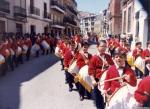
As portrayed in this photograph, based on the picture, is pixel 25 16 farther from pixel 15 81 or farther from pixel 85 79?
pixel 85 79

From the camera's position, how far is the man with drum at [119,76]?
5.47m

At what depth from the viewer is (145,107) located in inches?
179

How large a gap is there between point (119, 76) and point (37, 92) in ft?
15.8

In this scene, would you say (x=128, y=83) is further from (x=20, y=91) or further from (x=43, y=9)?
(x=43, y=9)

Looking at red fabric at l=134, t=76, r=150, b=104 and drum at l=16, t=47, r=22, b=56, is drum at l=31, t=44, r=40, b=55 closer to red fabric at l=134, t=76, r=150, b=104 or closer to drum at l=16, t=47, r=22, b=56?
drum at l=16, t=47, r=22, b=56

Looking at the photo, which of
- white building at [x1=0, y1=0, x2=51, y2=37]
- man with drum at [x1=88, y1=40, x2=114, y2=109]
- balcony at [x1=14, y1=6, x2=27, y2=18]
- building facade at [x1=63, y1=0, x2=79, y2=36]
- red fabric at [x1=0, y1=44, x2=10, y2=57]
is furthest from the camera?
building facade at [x1=63, y1=0, x2=79, y2=36]

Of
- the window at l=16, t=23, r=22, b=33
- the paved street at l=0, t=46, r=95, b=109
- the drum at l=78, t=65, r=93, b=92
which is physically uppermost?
the window at l=16, t=23, r=22, b=33

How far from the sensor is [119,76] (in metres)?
5.61

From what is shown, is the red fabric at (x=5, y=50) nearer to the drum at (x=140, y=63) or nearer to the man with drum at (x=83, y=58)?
the man with drum at (x=83, y=58)

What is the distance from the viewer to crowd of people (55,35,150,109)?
486 centimetres

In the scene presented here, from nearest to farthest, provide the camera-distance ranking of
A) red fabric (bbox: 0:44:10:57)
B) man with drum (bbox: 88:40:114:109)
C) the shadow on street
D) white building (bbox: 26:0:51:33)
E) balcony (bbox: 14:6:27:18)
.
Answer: man with drum (bbox: 88:40:114:109) → the shadow on street → red fabric (bbox: 0:44:10:57) → balcony (bbox: 14:6:27:18) → white building (bbox: 26:0:51:33)

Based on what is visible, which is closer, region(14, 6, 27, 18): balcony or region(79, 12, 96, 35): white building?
region(14, 6, 27, 18): balcony

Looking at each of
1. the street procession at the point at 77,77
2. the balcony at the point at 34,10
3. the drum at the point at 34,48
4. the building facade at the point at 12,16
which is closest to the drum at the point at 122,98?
the street procession at the point at 77,77

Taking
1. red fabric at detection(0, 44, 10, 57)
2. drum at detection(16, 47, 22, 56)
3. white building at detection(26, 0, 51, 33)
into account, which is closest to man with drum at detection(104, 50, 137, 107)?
red fabric at detection(0, 44, 10, 57)
